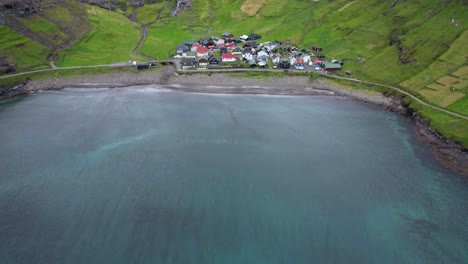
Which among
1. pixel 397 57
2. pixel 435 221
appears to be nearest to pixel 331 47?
pixel 397 57

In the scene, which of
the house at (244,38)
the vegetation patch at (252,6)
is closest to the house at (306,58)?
the house at (244,38)

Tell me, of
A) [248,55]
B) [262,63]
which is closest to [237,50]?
[248,55]

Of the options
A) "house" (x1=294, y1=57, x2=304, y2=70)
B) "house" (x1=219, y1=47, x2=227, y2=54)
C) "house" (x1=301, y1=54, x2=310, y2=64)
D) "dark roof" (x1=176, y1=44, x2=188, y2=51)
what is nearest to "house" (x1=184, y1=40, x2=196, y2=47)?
"dark roof" (x1=176, y1=44, x2=188, y2=51)

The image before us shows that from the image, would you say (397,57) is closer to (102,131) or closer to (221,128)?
(221,128)

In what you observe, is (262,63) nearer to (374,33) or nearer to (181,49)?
(181,49)

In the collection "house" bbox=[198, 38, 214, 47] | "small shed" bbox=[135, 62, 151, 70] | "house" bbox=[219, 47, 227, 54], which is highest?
"house" bbox=[198, 38, 214, 47]

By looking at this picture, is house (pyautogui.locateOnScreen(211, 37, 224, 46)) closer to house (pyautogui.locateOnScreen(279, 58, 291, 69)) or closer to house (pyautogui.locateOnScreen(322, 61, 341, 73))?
house (pyautogui.locateOnScreen(279, 58, 291, 69))

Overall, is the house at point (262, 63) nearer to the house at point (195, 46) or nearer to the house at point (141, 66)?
the house at point (195, 46)
